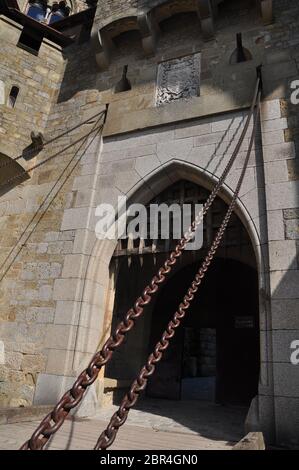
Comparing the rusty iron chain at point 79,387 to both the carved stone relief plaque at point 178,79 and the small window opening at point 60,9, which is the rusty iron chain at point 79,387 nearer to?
the carved stone relief plaque at point 178,79

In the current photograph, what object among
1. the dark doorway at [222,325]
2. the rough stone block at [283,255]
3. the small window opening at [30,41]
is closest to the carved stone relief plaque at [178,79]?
the rough stone block at [283,255]

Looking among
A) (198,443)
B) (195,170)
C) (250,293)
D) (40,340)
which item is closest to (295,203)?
(195,170)

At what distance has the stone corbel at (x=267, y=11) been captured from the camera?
438 cm

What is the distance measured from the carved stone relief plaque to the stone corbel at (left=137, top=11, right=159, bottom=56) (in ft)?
1.24

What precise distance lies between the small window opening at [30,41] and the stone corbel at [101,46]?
129 centimetres

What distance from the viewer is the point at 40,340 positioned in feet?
13.1

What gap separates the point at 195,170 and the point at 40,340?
2.77 m

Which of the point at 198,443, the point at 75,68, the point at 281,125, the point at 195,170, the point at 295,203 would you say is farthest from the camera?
the point at 75,68

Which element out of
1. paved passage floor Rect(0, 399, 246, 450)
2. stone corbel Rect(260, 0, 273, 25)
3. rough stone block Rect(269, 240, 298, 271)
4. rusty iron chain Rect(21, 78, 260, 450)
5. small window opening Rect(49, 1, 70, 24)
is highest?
small window opening Rect(49, 1, 70, 24)

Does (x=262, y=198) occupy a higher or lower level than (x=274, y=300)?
higher

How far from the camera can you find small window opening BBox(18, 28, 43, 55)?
5.99m

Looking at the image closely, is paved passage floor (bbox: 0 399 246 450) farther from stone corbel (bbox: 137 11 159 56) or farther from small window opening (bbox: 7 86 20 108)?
stone corbel (bbox: 137 11 159 56)

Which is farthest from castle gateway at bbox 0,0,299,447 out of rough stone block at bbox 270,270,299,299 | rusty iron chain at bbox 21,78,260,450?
rusty iron chain at bbox 21,78,260,450

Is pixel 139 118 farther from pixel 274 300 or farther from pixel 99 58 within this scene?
pixel 274 300
